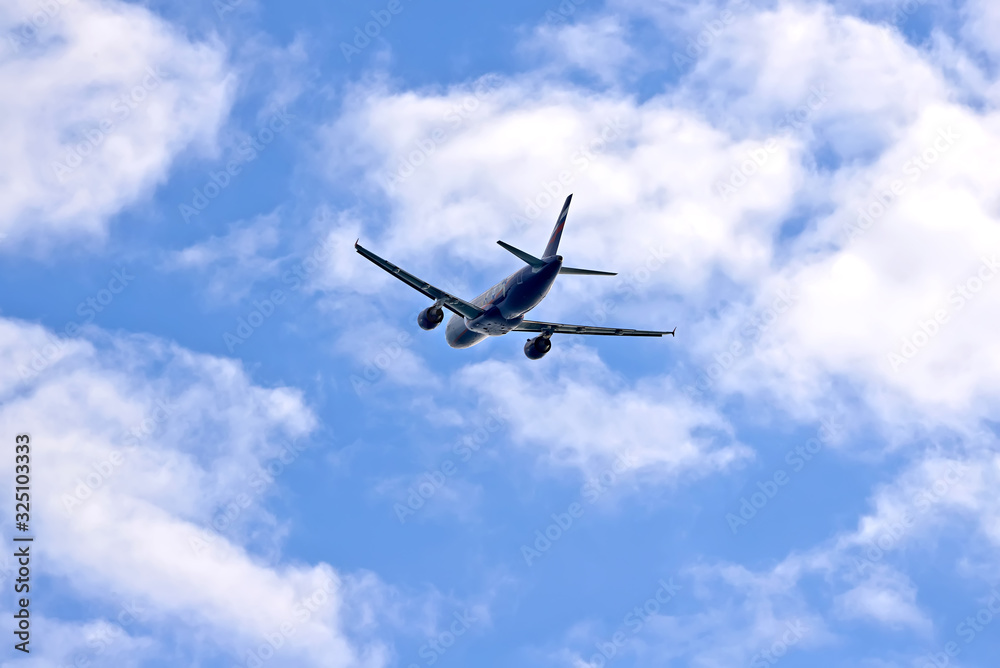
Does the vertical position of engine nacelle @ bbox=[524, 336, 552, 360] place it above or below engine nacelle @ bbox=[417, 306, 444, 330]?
above

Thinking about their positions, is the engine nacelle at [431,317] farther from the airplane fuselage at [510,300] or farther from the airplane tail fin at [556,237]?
the airplane tail fin at [556,237]

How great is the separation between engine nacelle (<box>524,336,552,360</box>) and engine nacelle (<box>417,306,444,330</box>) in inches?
396

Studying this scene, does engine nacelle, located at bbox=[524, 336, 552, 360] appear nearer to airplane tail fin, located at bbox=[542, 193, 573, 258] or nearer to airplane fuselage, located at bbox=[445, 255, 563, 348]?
airplane fuselage, located at bbox=[445, 255, 563, 348]

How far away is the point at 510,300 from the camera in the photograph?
79.7m

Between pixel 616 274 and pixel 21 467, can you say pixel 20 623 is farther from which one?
pixel 616 274

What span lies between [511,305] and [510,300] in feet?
1.68

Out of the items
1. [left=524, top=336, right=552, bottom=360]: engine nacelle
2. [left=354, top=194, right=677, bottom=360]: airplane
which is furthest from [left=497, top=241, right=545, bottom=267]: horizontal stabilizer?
[left=524, top=336, right=552, bottom=360]: engine nacelle

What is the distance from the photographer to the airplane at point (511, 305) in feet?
254

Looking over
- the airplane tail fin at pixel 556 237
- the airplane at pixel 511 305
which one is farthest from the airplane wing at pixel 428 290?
the airplane tail fin at pixel 556 237

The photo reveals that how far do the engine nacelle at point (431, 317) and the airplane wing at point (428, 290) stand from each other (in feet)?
2.27

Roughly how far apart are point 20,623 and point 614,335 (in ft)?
158

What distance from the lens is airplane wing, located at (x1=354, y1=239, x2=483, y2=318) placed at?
253 feet

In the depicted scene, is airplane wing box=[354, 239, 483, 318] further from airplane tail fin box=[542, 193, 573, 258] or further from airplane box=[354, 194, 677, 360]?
airplane tail fin box=[542, 193, 573, 258]

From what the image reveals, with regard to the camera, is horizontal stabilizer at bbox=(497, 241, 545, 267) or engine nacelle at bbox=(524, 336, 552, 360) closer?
horizontal stabilizer at bbox=(497, 241, 545, 267)
